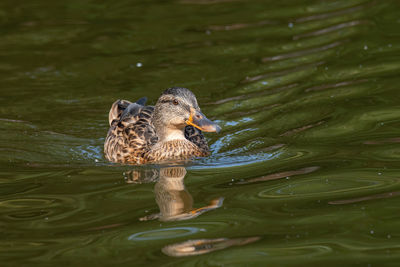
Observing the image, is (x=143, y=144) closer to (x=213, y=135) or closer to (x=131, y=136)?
(x=131, y=136)

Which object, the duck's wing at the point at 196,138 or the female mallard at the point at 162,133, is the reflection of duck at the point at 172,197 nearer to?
the female mallard at the point at 162,133

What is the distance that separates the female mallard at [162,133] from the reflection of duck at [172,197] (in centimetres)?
50

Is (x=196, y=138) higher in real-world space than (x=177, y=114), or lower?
lower

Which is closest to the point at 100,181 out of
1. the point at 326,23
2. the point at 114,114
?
the point at 114,114

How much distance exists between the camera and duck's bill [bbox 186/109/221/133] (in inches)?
342

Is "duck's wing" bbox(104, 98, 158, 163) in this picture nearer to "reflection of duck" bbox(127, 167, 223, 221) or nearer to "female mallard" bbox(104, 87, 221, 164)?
"female mallard" bbox(104, 87, 221, 164)

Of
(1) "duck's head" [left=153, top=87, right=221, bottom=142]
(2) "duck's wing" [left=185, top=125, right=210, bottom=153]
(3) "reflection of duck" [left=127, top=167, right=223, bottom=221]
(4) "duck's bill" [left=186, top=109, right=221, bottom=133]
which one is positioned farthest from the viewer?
(2) "duck's wing" [left=185, top=125, right=210, bottom=153]

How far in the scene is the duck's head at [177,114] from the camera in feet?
29.2

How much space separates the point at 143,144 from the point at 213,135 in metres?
1.42

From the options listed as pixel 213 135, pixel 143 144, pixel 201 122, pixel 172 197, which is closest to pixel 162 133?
pixel 143 144

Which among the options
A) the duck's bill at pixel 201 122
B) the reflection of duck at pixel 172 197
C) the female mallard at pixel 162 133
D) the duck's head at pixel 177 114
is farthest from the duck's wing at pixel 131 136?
the duck's bill at pixel 201 122

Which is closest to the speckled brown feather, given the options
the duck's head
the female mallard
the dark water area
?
the female mallard

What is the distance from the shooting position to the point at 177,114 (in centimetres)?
915

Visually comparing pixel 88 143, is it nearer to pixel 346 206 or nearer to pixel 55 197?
pixel 55 197
